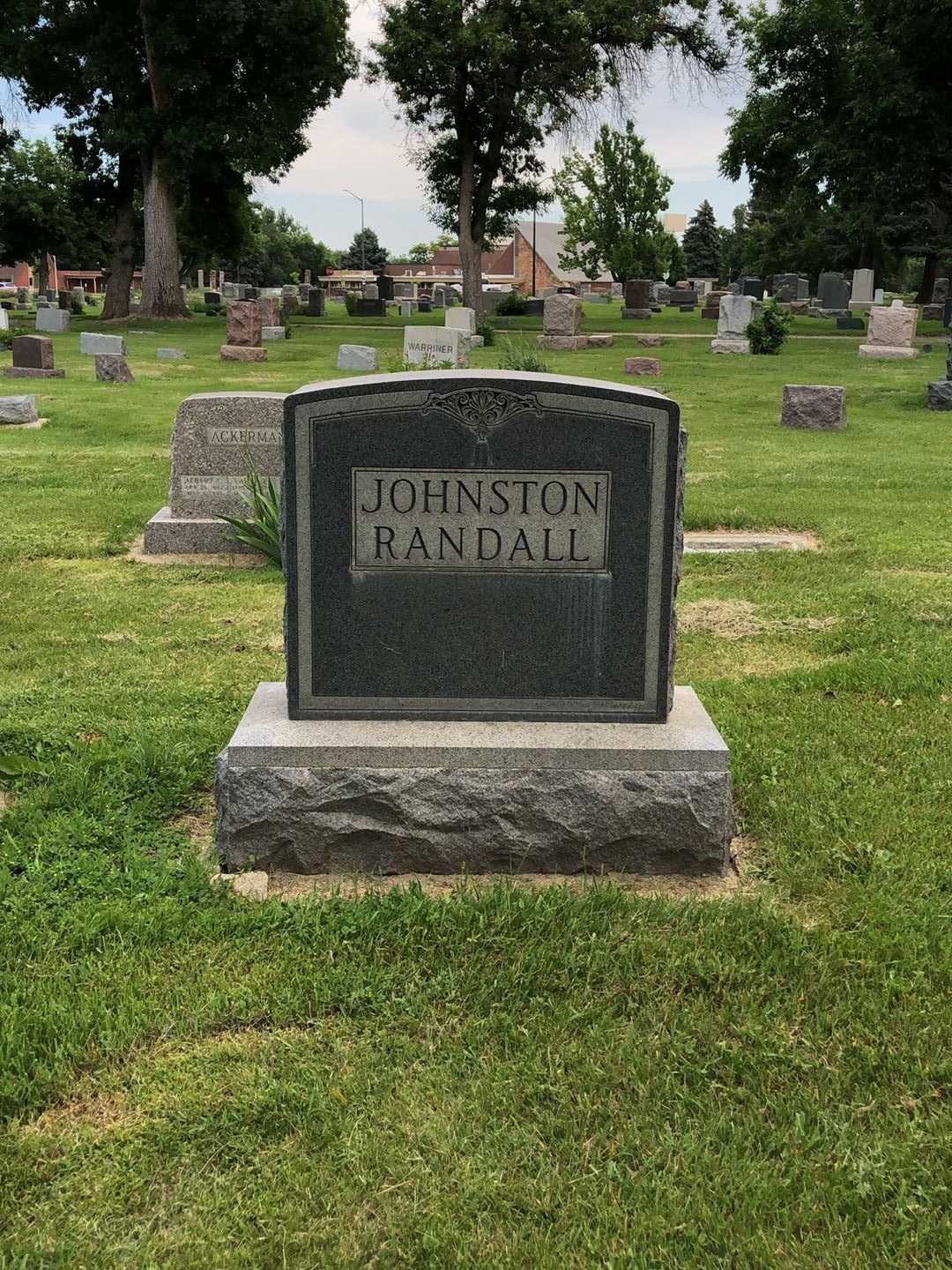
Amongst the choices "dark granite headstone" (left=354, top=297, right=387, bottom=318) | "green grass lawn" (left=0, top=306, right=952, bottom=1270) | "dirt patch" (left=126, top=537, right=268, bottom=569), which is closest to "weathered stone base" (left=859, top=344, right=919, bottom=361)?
"dirt patch" (left=126, top=537, right=268, bottom=569)

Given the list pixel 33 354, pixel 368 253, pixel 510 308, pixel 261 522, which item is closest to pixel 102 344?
pixel 33 354

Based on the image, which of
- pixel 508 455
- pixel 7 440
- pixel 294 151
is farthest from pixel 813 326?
pixel 508 455

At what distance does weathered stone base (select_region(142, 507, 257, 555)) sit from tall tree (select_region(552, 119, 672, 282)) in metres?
57.7

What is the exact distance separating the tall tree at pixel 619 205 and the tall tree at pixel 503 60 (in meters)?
26.3

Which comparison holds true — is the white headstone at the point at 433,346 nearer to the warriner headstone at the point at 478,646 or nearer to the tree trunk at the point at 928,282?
the warriner headstone at the point at 478,646

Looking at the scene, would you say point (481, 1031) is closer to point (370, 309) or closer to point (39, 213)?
point (370, 309)

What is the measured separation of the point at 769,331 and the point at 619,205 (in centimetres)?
3977

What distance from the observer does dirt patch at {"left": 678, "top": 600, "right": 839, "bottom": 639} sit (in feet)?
21.6

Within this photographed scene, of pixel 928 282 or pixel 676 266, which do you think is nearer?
pixel 928 282

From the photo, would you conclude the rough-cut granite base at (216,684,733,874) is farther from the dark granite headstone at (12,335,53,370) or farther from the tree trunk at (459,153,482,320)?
the tree trunk at (459,153,482,320)

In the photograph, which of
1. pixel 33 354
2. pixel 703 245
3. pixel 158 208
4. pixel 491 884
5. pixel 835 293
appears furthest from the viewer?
pixel 703 245

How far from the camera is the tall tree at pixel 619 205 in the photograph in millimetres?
62375

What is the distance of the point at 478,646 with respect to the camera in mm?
3891

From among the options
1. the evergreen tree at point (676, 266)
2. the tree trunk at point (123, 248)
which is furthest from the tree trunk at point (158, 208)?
the evergreen tree at point (676, 266)
